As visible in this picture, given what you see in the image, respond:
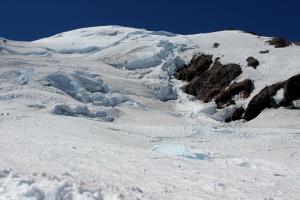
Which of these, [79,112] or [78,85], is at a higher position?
[78,85]

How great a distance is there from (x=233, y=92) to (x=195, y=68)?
8.27 metres

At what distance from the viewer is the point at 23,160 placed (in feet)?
48.2

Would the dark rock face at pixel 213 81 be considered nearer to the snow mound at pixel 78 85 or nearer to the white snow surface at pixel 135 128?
the white snow surface at pixel 135 128

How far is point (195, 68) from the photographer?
49.4 m

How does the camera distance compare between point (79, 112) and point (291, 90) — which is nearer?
point (79, 112)

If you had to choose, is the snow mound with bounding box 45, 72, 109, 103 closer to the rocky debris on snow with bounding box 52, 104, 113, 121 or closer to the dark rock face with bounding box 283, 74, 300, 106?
the rocky debris on snow with bounding box 52, 104, 113, 121

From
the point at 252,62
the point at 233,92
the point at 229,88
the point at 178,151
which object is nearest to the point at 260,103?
the point at 233,92

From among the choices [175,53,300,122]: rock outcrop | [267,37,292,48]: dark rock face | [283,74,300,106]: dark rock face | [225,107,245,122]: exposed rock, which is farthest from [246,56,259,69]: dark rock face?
[225,107,245,122]: exposed rock

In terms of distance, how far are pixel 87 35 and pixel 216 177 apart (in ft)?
202

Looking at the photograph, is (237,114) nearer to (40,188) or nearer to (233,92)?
(233,92)

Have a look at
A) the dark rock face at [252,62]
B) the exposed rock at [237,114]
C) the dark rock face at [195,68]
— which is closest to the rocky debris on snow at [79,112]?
the exposed rock at [237,114]

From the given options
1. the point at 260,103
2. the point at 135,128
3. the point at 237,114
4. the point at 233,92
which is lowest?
the point at 135,128

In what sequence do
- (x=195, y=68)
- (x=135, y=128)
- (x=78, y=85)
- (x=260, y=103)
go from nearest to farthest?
(x=135, y=128) → (x=260, y=103) → (x=78, y=85) → (x=195, y=68)

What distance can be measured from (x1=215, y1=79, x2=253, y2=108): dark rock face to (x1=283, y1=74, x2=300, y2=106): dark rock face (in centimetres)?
321
